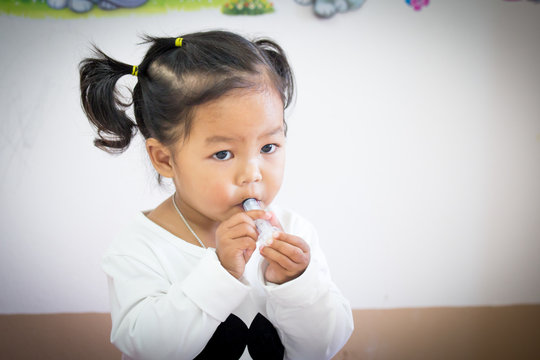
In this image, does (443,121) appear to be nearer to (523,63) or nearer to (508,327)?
(523,63)

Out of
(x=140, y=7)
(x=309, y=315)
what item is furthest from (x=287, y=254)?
(x=140, y=7)

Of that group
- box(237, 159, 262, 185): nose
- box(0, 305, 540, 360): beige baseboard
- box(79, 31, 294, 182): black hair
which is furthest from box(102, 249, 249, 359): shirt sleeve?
box(0, 305, 540, 360): beige baseboard

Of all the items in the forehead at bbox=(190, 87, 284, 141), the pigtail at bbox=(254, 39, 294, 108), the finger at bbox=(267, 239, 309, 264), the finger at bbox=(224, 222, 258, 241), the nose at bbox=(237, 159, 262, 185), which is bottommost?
the finger at bbox=(267, 239, 309, 264)

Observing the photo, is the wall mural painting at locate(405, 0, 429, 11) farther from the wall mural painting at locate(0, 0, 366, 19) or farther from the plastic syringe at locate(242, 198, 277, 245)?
the plastic syringe at locate(242, 198, 277, 245)

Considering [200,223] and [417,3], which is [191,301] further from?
[417,3]

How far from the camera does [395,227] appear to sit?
1.23 metres

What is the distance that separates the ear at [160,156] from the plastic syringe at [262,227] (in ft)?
0.52

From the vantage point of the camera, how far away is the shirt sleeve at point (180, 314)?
1.99ft

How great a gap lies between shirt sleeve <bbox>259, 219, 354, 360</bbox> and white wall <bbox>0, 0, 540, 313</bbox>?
523 millimetres

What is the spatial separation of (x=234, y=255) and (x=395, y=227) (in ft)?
2.43

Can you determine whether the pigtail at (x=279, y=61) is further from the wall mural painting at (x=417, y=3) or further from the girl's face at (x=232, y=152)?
the wall mural painting at (x=417, y=3)

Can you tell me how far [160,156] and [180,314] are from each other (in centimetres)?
27

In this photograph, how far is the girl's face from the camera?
63 cm

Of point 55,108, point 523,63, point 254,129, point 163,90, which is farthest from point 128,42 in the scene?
point 523,63
